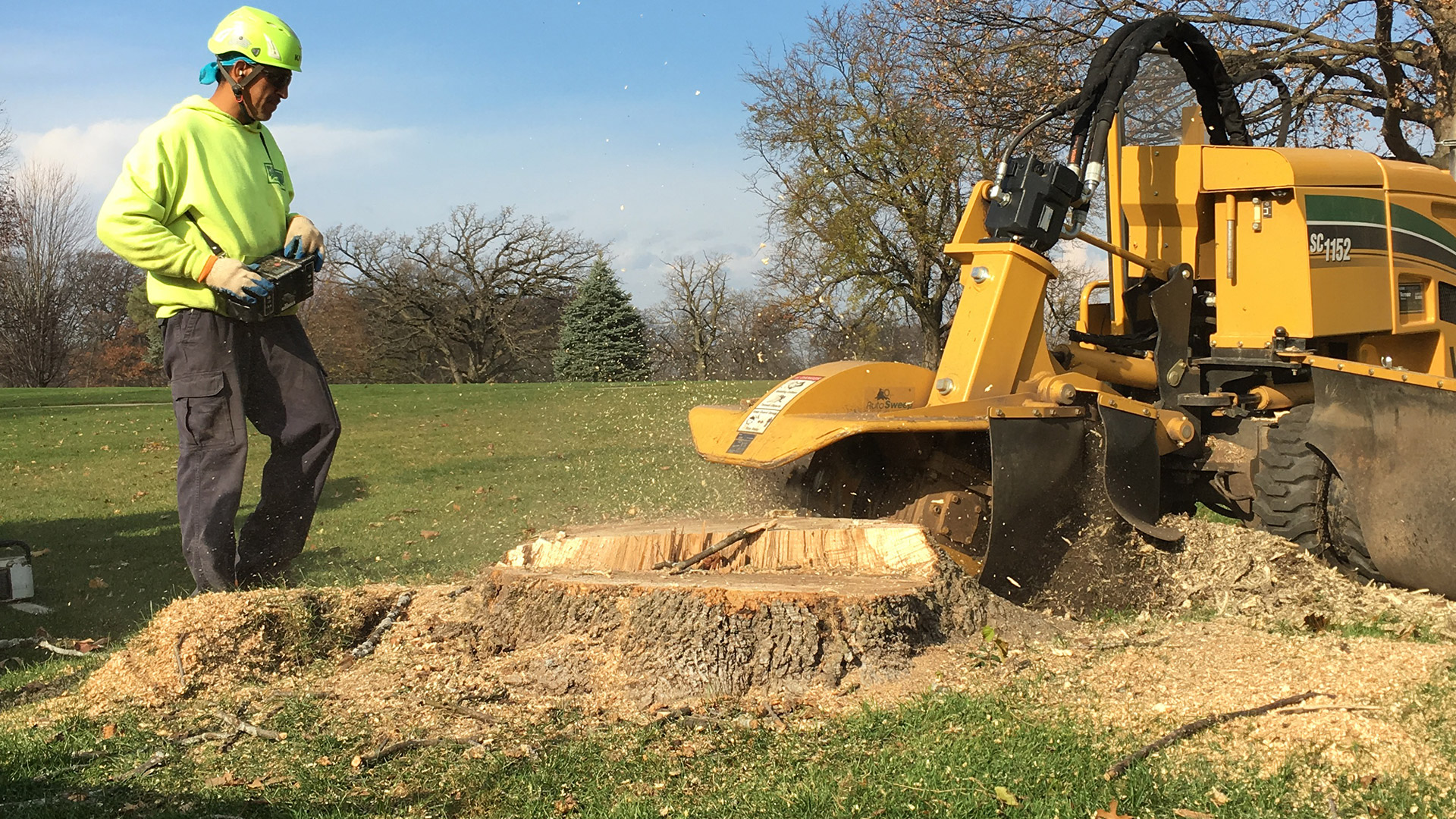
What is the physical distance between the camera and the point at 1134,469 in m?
4.73

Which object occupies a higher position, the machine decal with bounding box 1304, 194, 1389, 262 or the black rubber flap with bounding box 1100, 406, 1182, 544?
the machine decal with bounding box 1304, 194, 1389, 262

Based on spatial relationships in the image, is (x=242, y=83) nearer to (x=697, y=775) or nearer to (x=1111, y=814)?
(x=697, y=775)

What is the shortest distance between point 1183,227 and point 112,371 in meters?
48.1

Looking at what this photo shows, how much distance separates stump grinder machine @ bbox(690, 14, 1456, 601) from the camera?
4.55 m

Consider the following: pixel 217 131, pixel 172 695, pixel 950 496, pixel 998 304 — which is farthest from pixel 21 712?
pixel 998 304

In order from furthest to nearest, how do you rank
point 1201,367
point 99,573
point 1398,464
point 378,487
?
1. point 378,487
2. point 99,573
3. point 1201,367
4. point 1398,464

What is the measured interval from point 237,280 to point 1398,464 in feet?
15.7

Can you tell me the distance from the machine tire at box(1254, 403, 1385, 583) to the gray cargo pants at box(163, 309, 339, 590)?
4.16 metres

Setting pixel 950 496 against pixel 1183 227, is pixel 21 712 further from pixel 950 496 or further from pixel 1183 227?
pixel 1183 227

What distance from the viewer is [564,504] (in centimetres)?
928

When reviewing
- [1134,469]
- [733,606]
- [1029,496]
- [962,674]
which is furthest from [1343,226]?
[733,606]

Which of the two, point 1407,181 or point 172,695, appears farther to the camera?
point 1407,181

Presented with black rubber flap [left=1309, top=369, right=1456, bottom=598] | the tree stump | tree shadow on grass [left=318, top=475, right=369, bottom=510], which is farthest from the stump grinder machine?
tree shadow on grass [left=318, top=475, right=369, bottom=510]

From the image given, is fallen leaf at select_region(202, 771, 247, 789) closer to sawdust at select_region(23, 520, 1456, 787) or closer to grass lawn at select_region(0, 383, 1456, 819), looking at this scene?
grass lawn at select_region(0, 383, 1456, 819)
